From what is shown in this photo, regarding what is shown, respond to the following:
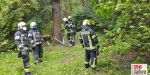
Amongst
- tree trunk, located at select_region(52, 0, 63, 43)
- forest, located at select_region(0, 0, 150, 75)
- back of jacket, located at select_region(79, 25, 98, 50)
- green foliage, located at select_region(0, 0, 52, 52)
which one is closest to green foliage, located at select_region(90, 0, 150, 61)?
forest, located at select_region(0, 0, 150, 75)

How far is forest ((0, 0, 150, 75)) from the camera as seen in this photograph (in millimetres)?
7669

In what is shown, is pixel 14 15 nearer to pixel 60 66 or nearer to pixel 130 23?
pixel 60 66

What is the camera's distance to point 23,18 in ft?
58.7

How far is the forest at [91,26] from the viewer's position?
7669 millimetres

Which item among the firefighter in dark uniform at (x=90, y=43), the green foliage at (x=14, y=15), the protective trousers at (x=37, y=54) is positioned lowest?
the protective trousers at (x=37, y=54)

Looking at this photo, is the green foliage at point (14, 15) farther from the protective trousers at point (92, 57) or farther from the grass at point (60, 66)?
the protective trousers at point (92, 57)

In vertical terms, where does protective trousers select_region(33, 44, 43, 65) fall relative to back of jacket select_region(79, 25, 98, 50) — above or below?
below

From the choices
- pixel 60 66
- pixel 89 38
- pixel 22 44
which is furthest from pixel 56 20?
pixel 22 44

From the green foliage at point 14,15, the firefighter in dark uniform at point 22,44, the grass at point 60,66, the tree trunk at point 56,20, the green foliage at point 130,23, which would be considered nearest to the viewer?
the green foliage at point 130,23

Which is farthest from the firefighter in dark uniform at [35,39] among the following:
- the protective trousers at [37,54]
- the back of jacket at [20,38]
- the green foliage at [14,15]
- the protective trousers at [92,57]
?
the green foliage at [14,15]

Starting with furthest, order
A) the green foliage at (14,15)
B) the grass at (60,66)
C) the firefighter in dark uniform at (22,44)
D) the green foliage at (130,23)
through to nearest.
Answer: the green foliage at (14,15), the grass at (60,66), the firefighter in dark uniform at (22,44), the green foliage at (130,23)

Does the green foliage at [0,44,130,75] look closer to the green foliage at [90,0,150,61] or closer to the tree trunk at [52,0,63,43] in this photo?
the green foliage at [90,0,150,61]

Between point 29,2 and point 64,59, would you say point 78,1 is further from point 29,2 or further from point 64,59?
point 64,59

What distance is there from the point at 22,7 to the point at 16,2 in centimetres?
56
